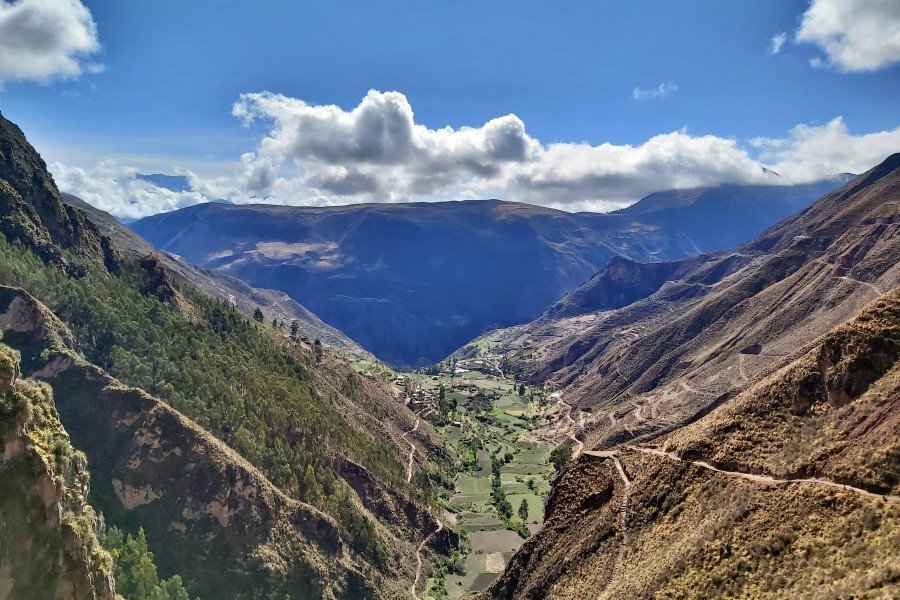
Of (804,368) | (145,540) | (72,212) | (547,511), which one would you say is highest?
(72,212)

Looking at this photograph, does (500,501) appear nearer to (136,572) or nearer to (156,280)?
(136,572)

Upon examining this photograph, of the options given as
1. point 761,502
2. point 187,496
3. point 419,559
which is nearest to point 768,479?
point 761,502

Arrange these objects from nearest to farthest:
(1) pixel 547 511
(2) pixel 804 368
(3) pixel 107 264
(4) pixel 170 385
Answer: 1. (2) pixel 804 368
2. (1) pixel 547 511
3. (4) pixel 170 385
4. (3) pixel 107 264

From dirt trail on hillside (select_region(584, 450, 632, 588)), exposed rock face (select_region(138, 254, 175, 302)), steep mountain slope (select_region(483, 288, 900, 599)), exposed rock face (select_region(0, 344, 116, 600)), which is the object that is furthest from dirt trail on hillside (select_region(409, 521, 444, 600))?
exposed rock face (select_region(138, 254, 175, 302))

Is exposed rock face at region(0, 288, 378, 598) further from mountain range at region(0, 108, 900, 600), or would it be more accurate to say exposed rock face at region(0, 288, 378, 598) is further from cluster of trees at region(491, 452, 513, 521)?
cluster of trees at region(491, 452, 513, 521)

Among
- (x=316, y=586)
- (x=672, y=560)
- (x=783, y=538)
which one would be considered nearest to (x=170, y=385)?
(x=316, y=586)

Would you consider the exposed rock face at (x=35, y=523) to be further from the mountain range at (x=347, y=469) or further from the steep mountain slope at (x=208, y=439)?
the steep mountain slope at (x=208, y=439)

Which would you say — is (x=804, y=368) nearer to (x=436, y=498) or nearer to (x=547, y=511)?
(x=547, y=511)
